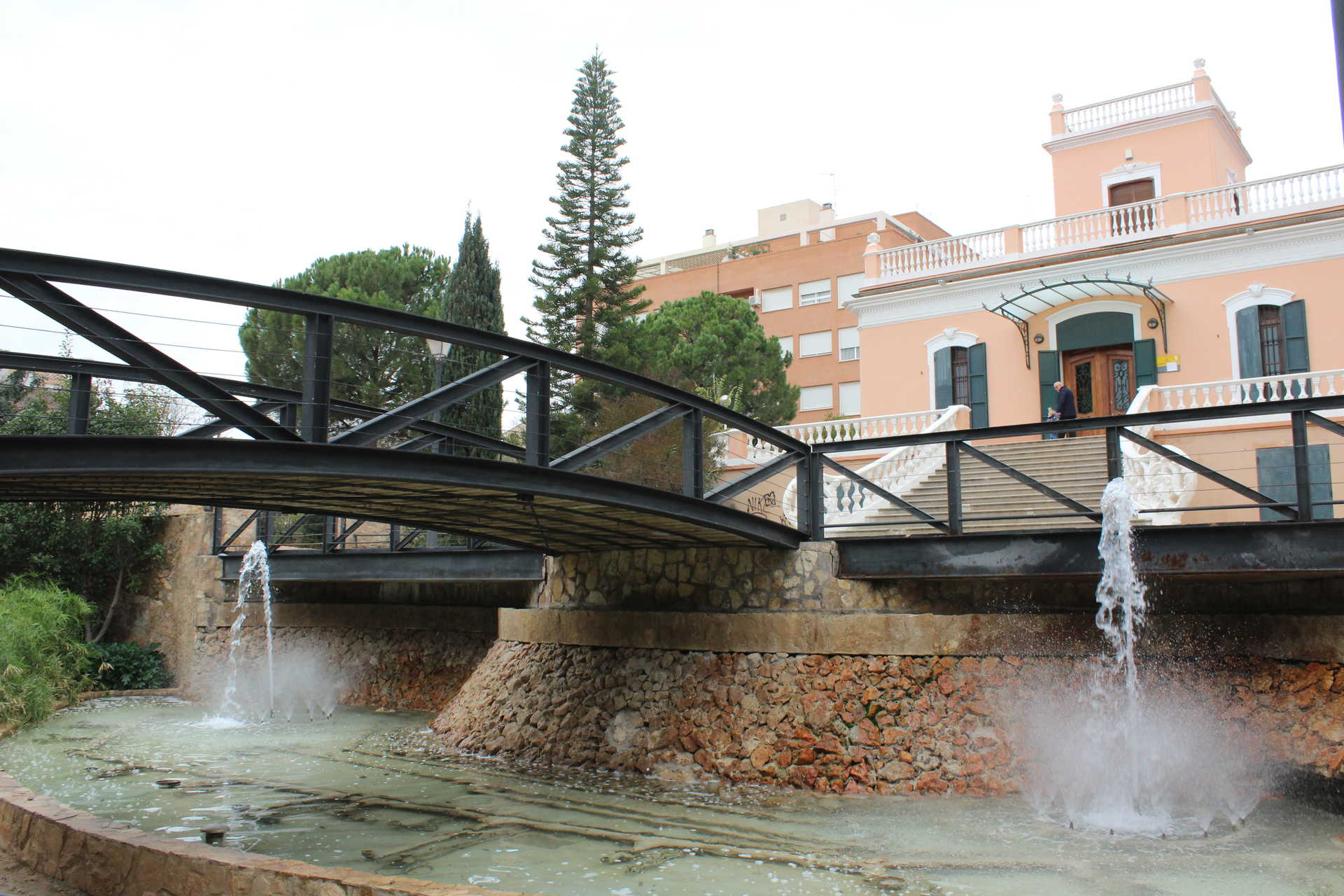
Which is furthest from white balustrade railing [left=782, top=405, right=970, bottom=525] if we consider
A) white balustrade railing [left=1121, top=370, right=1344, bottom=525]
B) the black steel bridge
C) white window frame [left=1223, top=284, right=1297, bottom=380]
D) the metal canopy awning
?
white window frame [left=1223, top=284, right=1297, bottom=380]

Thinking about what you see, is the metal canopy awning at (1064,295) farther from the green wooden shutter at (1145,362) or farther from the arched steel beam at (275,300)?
the arched steel beam at (275,300)

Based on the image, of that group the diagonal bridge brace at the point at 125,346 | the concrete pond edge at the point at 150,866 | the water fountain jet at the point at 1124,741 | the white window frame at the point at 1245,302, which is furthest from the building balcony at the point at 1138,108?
the concrete pond edge at the point at 150,866

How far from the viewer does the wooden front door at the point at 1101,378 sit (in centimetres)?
2031

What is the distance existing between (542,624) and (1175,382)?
43.8 ft

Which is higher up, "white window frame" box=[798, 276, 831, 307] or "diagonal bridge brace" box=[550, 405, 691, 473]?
"white window frame" box=[798, 276, 831, 307]

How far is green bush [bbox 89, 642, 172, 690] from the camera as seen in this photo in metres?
18.2

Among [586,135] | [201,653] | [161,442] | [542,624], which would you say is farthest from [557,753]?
[586,135]

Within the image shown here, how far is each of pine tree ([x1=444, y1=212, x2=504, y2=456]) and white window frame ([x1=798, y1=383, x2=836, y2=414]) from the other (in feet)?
63.6

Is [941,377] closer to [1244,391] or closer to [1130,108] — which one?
[1244,391]

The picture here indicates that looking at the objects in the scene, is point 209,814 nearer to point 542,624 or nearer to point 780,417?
point 542,624

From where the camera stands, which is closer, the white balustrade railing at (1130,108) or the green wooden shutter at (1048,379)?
the green wooden shutter at (1048,379)

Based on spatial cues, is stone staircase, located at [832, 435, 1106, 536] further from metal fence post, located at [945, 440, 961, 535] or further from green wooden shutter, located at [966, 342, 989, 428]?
green wooden shutter, located at [966, 342, 989, 428]

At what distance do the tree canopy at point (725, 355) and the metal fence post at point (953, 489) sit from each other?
1737cm

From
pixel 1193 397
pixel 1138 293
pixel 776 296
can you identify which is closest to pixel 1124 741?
pixel 1193 397
